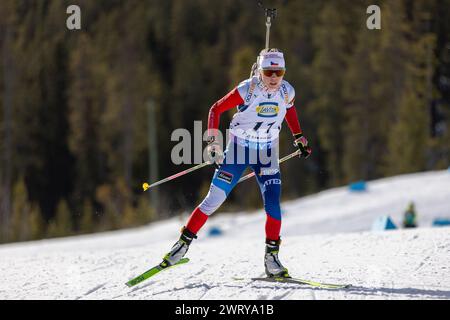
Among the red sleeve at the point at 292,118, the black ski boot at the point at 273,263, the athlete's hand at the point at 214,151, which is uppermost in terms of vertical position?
the red sleeve at the point at 292,118

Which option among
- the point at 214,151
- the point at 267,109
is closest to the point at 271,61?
the point at 267,109

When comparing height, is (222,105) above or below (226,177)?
above

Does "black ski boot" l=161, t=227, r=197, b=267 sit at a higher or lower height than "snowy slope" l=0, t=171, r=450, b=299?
higher

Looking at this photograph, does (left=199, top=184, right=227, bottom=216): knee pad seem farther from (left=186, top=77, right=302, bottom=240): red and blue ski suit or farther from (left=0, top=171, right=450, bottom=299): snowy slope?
(left=0, top=171, right=450, bottom=299): snowy slope

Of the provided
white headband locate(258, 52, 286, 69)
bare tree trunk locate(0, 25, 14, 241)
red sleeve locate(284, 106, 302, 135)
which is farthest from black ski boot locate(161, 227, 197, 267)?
bare tree trunk locate(0, 25, 14, 241)

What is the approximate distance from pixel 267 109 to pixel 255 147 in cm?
31

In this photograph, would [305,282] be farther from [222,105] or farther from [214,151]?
[222,105]

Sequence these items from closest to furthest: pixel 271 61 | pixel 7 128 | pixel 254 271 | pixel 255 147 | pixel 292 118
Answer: pixel 271 61, pixel 255 147, pixel 292 118, pixel 254 271, pixel 7 128

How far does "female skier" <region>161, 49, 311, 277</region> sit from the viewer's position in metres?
5.68

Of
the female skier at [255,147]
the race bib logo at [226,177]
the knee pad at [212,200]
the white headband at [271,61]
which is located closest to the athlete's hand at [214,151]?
the female skier at [255,147]

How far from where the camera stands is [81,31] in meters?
43.6

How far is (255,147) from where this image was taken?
5.78 m

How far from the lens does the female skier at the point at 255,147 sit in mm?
5680

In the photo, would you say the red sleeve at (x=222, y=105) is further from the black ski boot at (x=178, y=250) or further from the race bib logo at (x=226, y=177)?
the black ski boot at (x=178, y=250)
